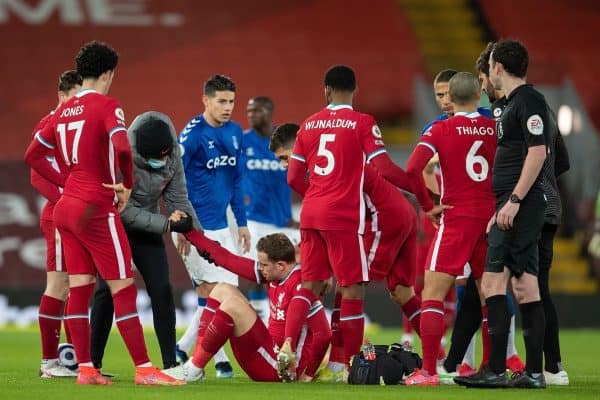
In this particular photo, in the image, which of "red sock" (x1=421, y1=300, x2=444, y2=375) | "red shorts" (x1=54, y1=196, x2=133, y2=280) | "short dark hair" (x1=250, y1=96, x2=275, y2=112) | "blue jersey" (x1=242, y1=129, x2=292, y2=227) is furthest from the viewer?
"blue jersey" (x1=242, y1=129, x2=292, y2=227)

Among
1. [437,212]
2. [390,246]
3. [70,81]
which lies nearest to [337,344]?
[390,246]

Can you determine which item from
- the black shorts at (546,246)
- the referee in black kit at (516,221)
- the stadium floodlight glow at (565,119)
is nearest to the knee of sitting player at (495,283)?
the referee in black kit at (516,221)

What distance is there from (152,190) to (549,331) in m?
2.90

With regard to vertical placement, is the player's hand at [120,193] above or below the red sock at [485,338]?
above

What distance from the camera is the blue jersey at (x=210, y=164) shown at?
9.62m

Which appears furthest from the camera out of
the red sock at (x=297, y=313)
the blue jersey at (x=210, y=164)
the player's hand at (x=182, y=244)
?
the blue jersey at (x=210, y=164)

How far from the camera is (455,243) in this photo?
26.4 ft

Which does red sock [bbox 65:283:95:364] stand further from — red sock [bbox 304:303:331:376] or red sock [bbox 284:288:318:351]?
red sock [bbox 304:303:331:376]

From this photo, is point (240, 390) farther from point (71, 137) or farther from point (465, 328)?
point (465, 328)

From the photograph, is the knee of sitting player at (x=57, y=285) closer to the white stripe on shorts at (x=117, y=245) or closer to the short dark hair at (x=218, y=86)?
the white stripe on shorts at (x=117, y=245)

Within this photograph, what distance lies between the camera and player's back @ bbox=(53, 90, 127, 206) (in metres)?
7.46

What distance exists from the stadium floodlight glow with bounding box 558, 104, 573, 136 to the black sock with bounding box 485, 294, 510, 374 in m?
11.1

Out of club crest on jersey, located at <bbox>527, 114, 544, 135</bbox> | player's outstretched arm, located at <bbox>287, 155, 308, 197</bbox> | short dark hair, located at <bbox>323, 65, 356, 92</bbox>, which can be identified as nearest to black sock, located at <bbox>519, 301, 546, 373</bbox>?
club crest on jersey, located at <bbox>527, 114, 544, 135</bbox>

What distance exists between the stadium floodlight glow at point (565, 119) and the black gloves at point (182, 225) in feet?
37.5
